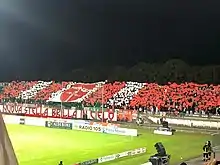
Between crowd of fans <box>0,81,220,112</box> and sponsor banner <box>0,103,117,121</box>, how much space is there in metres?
0.06

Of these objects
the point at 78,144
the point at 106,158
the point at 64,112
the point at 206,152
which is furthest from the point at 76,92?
the point at 206,152

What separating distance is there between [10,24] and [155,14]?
1070 millimetres

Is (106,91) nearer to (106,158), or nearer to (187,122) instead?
(106,158)

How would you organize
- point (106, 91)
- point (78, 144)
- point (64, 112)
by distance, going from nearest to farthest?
1. point (78, 144)
2. point (64, 112)
3. point (106, 91)

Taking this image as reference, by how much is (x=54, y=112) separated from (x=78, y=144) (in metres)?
0.28

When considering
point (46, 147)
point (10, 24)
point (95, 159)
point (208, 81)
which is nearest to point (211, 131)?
point (208, 81)

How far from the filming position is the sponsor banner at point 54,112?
2834mm

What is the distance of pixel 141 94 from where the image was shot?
3.22m

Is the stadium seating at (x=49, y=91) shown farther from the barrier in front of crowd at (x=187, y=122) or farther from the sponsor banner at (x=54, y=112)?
the barrier in front of crowd at (x=187, y=122)

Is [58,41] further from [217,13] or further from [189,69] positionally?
[217,13]

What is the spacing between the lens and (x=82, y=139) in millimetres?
2891

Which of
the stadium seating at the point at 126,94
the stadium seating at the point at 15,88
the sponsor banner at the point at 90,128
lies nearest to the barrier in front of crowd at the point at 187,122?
the stadium seating at the point at 126,94

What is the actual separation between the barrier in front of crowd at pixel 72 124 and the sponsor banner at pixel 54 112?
42 millimetres

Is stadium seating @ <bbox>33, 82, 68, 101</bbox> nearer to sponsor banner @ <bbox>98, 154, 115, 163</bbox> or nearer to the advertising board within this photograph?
the advertising board
